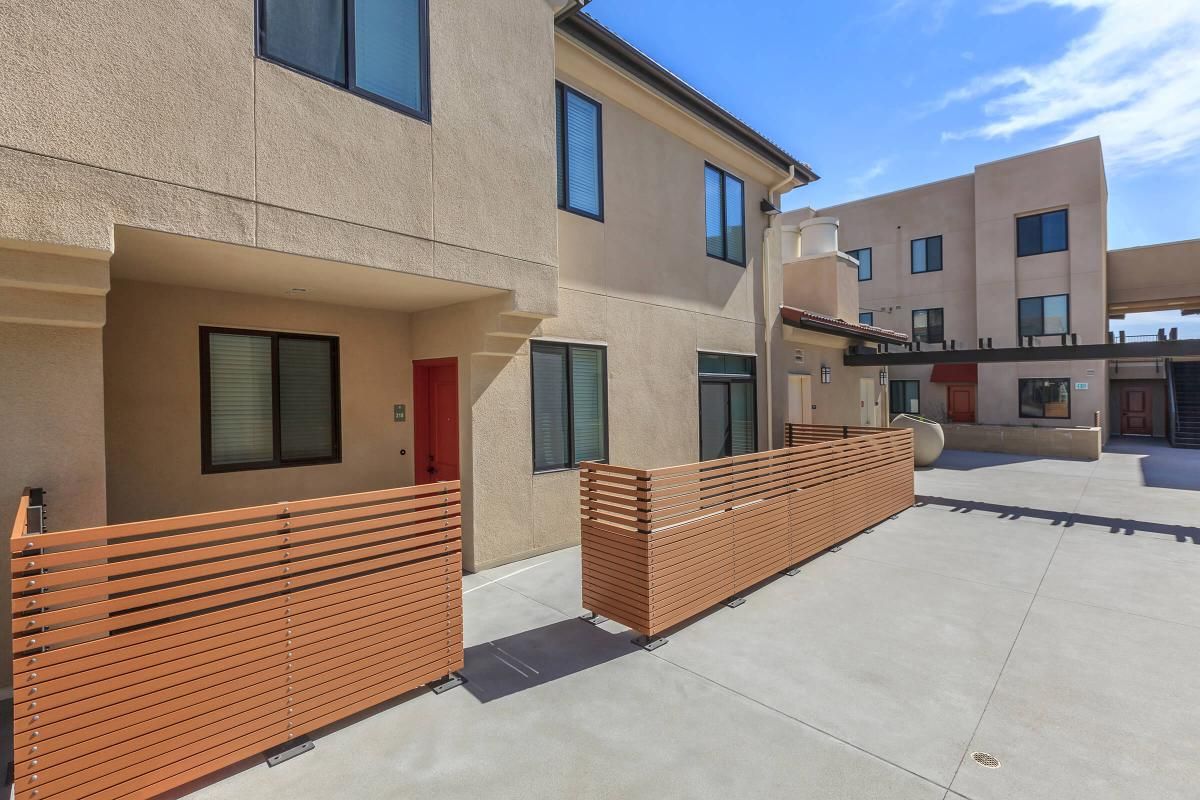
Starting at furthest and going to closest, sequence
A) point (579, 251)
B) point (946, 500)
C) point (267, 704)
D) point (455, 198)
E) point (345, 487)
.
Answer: point (946, 500), point (579, 251), point (345, 487), point (455, 198), point (267, 704)

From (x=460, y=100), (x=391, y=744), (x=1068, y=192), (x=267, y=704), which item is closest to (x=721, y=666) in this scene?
(x=391, y=744)

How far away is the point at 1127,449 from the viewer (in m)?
21.2

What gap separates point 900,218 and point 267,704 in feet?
102

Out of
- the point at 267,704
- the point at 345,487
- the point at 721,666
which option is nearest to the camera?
the point at 267,704

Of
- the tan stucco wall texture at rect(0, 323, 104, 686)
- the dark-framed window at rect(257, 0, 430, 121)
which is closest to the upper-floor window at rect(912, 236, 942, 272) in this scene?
the dark-framed window at rect(257, 0, 430, 121)

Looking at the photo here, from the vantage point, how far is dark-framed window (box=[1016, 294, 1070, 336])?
22625 millimetres

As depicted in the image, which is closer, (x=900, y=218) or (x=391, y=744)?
(x=391, y=744)

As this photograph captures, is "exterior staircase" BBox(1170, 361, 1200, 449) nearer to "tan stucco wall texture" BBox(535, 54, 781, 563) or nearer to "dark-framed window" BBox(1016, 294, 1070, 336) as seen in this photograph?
"dark-framed window" BBox(1016, 294, 1070, 336)

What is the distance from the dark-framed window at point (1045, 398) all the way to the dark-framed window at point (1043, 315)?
2023mm

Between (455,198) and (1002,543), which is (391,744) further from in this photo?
(1002,543)

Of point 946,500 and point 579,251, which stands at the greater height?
point 579,251

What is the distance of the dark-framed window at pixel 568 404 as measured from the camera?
768cm

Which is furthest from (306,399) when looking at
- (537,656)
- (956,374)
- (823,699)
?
(956,374)

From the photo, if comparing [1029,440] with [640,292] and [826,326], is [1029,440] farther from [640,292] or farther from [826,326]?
[640,292]
